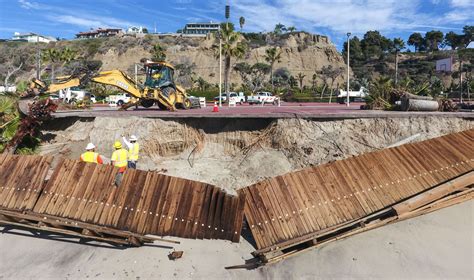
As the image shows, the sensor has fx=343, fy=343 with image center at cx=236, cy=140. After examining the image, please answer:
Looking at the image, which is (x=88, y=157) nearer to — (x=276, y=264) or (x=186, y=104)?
(x=276, y=264)

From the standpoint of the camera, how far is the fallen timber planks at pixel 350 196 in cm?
734

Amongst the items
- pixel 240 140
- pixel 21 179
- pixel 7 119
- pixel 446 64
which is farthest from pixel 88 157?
pixel 446 64

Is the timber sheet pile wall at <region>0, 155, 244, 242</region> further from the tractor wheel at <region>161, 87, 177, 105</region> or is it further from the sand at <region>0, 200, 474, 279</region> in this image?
the tractor wheel at <region>161, 87, 177, 105</region>

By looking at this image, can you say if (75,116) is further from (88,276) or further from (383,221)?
(383,221)

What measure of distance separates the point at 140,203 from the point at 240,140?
669 centimetres

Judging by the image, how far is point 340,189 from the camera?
7.96m

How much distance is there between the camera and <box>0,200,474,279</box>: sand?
262 inches

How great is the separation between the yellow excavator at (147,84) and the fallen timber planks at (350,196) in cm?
1180

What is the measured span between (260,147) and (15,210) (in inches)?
317

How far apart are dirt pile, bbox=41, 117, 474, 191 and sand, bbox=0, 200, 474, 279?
4497mm

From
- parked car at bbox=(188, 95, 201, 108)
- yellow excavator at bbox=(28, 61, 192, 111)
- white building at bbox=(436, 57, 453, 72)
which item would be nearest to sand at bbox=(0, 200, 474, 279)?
yellow excavator at bbox=(28, 61, 192, 111)

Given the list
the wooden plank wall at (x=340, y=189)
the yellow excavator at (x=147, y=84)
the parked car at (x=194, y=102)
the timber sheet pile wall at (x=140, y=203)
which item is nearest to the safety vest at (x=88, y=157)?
the timber sheet pile wall at (x=140, y=203)

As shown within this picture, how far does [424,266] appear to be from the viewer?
684cm

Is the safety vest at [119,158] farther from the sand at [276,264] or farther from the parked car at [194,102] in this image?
the parked car at [194,102]
